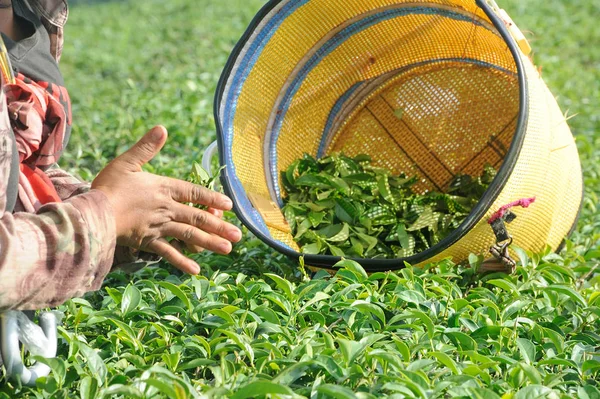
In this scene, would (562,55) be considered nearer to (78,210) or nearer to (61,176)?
(61,176)

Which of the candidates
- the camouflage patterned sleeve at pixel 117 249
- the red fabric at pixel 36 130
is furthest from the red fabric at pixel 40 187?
the camouflage patterned sleeve at pixel 117 249

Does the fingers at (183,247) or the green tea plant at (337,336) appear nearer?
the green tea plant at (337,336)

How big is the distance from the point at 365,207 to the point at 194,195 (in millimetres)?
827

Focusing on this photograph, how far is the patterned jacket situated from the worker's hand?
0.17 ft

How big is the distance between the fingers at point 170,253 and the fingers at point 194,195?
10 centimetres

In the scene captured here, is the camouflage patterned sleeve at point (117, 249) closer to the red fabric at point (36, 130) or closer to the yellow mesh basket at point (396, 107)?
the red fabric at point (36, 130)

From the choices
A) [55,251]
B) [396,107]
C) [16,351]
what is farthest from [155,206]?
[396,107]

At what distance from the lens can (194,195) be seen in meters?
1.59

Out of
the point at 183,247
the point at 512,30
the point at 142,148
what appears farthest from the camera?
the point at 512,30

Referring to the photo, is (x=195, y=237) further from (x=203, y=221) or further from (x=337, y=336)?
(x=337, y=336)

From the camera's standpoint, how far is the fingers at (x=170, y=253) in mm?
1604

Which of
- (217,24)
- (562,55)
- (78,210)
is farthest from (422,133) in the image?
(217,24)

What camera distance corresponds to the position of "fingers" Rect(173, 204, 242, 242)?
1568mm

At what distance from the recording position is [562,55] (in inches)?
192
